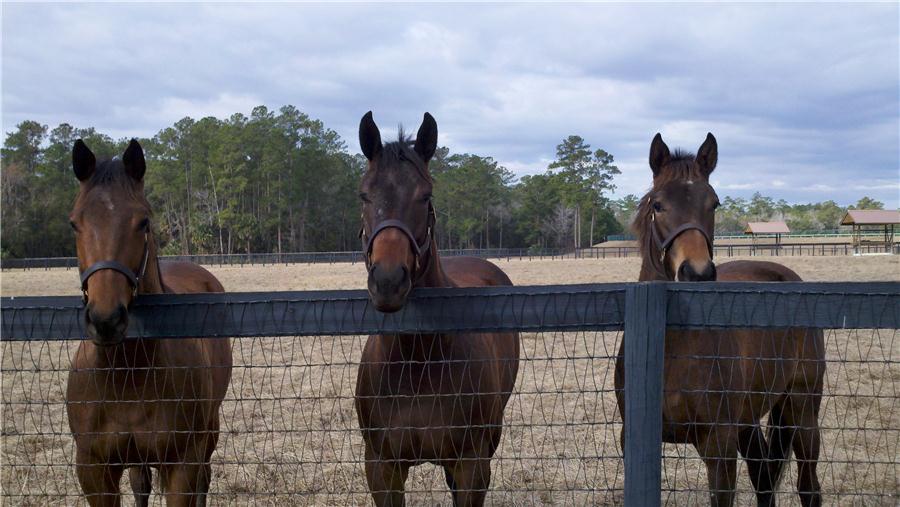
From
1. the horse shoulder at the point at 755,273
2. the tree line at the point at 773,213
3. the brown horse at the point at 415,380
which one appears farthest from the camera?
the tree line at the point at 773,213

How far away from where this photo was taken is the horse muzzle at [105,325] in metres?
2.35

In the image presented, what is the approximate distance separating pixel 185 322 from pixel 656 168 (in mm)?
2946

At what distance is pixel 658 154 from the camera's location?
12.8ft

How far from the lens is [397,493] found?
3.07m

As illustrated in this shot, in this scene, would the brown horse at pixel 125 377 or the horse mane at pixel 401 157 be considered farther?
the horse mane at pixel 401 157

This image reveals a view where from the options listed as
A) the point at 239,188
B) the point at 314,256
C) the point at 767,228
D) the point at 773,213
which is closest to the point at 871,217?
the point at 767,228

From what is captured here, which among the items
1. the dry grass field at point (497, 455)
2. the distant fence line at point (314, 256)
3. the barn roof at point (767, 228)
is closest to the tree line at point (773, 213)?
the barn roof at point (767, 228)

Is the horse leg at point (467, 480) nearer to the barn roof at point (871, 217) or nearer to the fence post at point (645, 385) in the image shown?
the fence post at point (645, 385)

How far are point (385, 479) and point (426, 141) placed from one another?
169cm

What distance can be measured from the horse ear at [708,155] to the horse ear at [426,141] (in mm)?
1788

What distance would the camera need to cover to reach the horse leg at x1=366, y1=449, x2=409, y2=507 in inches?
118

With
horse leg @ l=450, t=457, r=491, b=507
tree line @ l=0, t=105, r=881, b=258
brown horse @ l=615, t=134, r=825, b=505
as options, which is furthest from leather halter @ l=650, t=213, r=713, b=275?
tree line @ l=0, t=105, r=881, b=258

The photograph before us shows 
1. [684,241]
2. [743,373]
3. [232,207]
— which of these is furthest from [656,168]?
[232,207]

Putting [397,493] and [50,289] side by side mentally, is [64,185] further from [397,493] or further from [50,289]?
[397,493]
